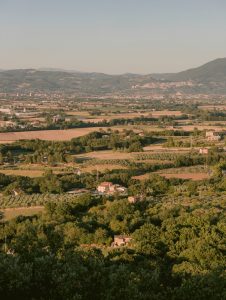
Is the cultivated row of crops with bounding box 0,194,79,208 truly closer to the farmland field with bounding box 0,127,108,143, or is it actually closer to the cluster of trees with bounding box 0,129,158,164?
the cluster of trees with bounding box 0,129,158,164

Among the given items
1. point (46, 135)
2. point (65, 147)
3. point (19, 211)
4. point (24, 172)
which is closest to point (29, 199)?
point (19, 211)

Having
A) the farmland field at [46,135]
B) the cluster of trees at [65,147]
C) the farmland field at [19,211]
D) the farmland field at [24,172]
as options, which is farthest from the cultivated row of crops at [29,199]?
the farmland field at [46,135]

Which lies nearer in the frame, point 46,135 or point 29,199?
point 29,199

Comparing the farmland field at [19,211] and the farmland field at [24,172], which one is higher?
the farmland field at [19,211]

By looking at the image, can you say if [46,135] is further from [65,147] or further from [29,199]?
[29,199]

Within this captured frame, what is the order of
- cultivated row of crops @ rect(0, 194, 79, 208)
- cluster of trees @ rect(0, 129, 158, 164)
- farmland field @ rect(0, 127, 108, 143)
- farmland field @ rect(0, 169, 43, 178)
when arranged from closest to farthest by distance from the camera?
cultivated row of crops @ rect(0, 194, 79, 208)
farmland field @ rect(0, 169, 43, 178)
cluster of trees @ rect(0, 129, 158, 164)
farmland field @ rect(0, 127, 108, 143)

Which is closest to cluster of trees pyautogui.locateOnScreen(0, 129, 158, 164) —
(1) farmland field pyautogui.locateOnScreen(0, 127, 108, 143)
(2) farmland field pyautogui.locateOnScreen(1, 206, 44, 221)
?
(1) farmland field pyautogui.locateOnScreen(0, 127, 108, 143)

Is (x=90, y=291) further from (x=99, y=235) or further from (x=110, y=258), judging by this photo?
(x=99, y=235)

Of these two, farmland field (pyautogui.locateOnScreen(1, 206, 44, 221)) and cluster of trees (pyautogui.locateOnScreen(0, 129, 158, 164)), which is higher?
farmland field (pyautogui.locateOnScreen(1, 206, 44, 221))

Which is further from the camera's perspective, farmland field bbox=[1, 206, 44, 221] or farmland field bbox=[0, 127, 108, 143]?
farmland field bbox=[0, 127, 108, 143]

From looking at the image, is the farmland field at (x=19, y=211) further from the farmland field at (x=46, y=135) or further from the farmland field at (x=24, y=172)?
the farmland field at (x=46, y=135)

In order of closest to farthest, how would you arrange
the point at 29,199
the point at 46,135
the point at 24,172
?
the point at 29,199 → the point at 24,172 → the point at 46,135

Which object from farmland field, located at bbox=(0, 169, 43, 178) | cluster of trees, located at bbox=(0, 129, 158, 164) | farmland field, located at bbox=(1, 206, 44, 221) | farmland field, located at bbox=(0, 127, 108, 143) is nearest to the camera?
farmland field, located at bbox=(1, 206, 44, 221)

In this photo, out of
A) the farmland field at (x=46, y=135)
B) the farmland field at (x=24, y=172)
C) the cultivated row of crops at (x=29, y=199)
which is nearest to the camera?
the cultivated row of crops at (x=29, y=199)
